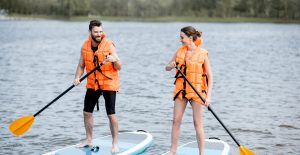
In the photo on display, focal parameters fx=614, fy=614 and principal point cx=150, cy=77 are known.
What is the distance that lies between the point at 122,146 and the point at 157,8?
582 feet

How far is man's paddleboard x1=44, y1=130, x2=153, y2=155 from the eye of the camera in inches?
365

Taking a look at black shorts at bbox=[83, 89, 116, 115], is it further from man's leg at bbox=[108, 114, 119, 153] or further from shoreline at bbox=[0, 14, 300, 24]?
shoreline at bbox=[0, 14, 300, 24]

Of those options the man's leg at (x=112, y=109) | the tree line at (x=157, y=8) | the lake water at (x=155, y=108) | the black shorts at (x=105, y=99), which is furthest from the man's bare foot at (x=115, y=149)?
the tree line at (x=157, y=8)

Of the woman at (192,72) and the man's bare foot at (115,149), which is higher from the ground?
the woman at (192,72)

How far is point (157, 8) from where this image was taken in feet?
609

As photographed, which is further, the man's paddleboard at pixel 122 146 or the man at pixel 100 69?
the man's paddleboard at pixel 122 146

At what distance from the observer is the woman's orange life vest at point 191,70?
336 inches

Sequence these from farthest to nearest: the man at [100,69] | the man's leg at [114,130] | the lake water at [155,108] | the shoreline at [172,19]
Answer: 1. the shoreline at [172,19]
2. the lake water at [155,108]
3. the man's leg at [114,130]
4. the man at [100,69]

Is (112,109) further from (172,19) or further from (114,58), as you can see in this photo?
(172,19)

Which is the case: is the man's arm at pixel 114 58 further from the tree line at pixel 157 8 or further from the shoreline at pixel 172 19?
the tree line at pixel 157 8

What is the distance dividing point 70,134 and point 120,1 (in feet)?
582

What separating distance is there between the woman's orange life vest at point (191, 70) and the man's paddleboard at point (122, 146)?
144cm

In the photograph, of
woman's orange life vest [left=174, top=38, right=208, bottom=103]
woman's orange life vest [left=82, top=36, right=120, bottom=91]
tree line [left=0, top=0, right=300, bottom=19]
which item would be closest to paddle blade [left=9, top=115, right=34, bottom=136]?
woman's orange life vest [left=82, top=36, right=120, bottom=91]

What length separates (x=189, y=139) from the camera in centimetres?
1200
